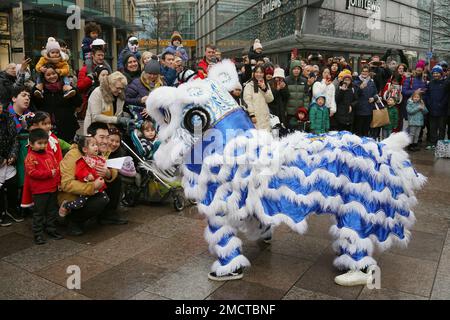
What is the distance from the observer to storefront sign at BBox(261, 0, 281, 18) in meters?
25.8

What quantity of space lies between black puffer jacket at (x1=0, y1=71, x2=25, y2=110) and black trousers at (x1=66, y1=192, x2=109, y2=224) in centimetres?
165

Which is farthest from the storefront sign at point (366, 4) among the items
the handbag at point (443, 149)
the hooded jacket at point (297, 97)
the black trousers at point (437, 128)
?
the hooded jacket at point (297, 97)

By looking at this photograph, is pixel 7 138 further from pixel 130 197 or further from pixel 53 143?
pixel 130 197

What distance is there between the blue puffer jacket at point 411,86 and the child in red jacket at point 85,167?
8130 millimetres

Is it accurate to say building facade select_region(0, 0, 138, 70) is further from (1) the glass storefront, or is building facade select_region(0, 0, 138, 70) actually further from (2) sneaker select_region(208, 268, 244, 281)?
(2) sneaker select_region(208, 268, 244, 281)

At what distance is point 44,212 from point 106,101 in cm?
185

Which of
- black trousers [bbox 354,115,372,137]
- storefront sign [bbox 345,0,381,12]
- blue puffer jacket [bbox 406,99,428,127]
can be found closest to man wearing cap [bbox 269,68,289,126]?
black trousers [bbox 354,115,372,137]

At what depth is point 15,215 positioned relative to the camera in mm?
5590

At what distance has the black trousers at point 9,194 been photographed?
17.7 feet

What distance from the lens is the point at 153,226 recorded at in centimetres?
532
